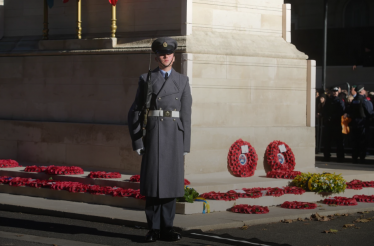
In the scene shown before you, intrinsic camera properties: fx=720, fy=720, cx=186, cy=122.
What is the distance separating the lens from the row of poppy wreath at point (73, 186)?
1059 cm

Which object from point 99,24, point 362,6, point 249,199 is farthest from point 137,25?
point 362,6

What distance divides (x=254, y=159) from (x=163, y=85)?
5029 millimetres

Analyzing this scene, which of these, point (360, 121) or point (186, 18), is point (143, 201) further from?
point (360, 121)

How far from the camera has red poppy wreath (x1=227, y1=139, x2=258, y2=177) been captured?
1284 cm

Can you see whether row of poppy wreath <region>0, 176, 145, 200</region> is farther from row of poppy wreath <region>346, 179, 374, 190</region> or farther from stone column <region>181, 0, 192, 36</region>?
row of poppy wreath <region>346, 179, 374, 190</region>

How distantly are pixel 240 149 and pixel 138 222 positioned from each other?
4057mm

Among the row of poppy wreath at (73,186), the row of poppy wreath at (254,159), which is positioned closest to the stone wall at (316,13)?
the row of poppy wreath at (254,159)

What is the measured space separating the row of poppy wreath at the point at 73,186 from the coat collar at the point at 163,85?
234cm

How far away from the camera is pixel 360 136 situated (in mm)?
18734

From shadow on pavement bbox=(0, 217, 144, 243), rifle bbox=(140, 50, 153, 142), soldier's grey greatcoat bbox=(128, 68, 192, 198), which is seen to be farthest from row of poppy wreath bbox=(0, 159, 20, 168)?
rifle bbox=(140, 50, 153, 142)

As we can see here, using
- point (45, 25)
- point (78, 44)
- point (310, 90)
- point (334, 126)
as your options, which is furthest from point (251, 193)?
point (334, 126)

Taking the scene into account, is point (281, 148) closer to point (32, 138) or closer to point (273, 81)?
point (273, 81)

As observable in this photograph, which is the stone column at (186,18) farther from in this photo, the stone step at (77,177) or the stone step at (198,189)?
the stone step at (77,177)

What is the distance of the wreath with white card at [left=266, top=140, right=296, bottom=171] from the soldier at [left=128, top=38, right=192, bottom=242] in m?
5.09
